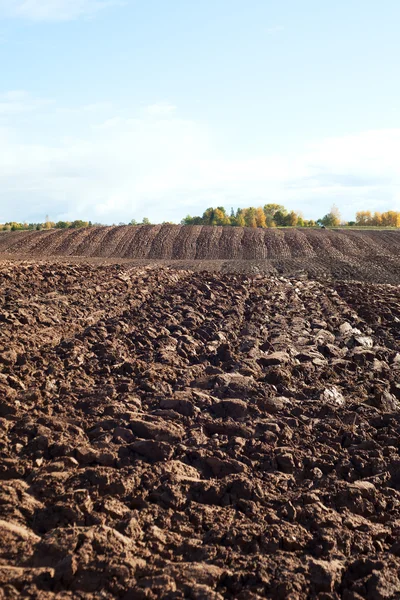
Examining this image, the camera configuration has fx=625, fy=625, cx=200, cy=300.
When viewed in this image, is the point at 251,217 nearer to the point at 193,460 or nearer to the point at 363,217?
the point at 363,217

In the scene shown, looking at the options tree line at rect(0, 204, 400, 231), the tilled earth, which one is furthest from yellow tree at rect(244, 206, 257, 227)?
the tilled earth

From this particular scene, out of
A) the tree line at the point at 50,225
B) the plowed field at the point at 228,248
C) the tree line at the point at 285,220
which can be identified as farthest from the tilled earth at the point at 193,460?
the tree line at the point at 285,220

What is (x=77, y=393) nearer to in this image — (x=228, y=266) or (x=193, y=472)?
(x=193, y=472)

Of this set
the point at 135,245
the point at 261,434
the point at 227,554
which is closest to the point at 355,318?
the point at 261,434

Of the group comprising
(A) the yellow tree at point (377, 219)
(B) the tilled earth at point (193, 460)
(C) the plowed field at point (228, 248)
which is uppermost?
(A) the yellow tree at point (377, 219)

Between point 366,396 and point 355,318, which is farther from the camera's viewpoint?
point 355,318

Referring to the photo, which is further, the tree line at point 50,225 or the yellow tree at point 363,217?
the yellow tree at point 363,217

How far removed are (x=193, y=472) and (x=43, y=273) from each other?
38.9ft

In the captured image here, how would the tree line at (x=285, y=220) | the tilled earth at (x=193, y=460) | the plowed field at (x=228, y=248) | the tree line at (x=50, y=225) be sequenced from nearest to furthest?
the tilled earth at (x=193, y=460) → the plowed field at (x=228, y=248) → the tree line at (x=50, y=225) → the tree line at (x=285, y=220)

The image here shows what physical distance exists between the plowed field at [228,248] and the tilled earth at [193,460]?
14.4m

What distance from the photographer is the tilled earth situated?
469cm

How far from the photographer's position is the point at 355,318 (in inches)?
575

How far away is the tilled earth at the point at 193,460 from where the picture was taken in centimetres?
469

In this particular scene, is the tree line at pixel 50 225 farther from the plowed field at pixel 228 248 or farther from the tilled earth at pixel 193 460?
the tilled earth at pixel 193 460
